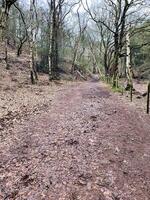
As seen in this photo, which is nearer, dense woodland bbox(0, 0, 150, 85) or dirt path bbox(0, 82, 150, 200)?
dirt path bbox(0, 82, 150, 200)

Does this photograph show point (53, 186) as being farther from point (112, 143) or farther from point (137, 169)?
point (112, 143)

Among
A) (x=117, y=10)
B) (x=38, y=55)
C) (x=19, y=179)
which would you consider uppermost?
(x=117, y=10)

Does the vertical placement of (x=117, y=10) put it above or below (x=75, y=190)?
above

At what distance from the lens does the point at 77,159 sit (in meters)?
6.79

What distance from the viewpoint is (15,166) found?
667cm

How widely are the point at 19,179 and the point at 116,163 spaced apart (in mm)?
2079

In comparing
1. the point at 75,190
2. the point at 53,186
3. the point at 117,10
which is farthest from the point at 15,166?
the point at 117,10

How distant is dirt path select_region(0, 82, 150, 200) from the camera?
5516 millimetres

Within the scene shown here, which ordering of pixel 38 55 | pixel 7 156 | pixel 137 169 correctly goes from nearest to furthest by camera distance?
pixel 137 169, pixel 7 156, pixel 38 55

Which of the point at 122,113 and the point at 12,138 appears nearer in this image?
the point at 12,138

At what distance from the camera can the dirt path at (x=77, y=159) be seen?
5516mm

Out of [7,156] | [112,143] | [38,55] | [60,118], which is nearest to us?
[7,156]

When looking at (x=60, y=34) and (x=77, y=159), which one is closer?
(x=77, y=159)

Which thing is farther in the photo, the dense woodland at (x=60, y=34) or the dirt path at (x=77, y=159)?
the dense woodland at (x=60, y=34)
